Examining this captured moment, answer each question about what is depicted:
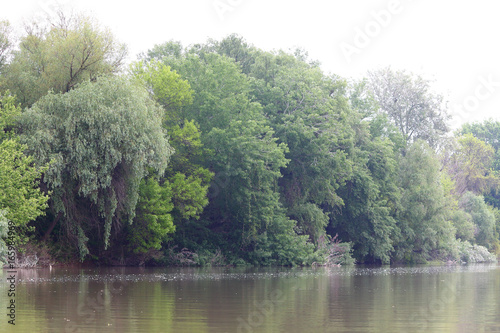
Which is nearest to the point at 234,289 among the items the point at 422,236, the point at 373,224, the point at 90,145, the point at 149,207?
the point at 90,145

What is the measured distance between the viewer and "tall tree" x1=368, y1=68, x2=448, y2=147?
78125 mm

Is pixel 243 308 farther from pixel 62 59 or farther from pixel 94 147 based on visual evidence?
pixel 62 59

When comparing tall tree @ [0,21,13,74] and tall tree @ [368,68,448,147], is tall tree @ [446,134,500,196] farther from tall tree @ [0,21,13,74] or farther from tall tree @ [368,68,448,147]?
tall tree @ [0,21,13,74]

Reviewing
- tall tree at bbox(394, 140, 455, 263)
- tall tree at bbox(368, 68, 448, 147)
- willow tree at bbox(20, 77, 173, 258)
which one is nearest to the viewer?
willow tree at bbox(20, 77, 173, 258)

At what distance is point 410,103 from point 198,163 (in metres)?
38.1

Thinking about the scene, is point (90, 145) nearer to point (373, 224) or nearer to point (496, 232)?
point (373, 224)

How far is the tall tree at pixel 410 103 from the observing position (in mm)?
78125

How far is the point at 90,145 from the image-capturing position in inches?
1427

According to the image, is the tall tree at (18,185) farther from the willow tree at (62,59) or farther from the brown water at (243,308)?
the brown water at (243,308)

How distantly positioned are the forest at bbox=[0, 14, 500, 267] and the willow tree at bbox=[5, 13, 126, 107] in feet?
0.27

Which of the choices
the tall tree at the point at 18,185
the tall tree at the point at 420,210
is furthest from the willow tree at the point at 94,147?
the tall tree at the point at 420,210

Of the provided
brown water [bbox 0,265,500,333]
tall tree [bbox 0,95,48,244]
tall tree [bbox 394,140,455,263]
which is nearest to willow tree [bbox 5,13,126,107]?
tall tree [bbox 0,95,48,244]

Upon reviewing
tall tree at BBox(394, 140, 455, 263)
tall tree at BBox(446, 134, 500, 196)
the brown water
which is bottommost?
the brown water

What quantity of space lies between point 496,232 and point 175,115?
6441 centimetres
